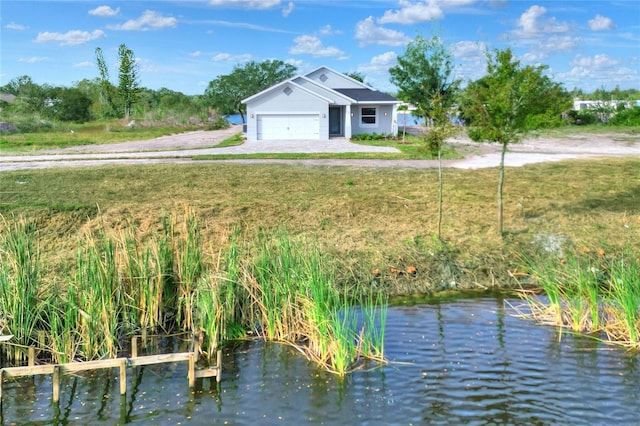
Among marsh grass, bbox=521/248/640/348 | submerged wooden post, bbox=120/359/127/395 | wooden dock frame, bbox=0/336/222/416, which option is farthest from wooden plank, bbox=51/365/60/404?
marsh grass, bbox=521/248/640/348

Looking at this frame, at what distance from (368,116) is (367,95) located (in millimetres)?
1729

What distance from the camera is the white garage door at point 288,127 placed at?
41.0 m

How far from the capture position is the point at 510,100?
42.5ft

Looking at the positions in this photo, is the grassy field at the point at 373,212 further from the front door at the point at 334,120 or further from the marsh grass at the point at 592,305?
the front door at the point at 334,120

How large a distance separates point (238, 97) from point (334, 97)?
120 feet

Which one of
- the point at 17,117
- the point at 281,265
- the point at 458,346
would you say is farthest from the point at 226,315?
the point at 17,117

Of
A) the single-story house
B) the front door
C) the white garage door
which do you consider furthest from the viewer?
the front door

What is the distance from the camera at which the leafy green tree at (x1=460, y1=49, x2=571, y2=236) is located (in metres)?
12.9

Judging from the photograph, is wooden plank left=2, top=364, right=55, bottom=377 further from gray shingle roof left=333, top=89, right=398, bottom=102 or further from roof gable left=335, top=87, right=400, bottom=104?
gray shingle roof left=333, top=89, right=398, bottom=102

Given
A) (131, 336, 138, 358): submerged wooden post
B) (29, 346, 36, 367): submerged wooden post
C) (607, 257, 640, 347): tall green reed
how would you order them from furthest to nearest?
(607, 257, 640, 347): tall green reed, (131, 336, 138, 358): submerged wooden post, (29, 346, 36, 367): submerged wooden post

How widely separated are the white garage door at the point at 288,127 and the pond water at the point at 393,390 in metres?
32.7

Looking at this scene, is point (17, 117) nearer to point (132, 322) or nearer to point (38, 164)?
point (38, 164)

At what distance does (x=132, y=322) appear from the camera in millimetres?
9047

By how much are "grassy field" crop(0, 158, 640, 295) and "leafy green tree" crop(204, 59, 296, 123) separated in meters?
57.4
